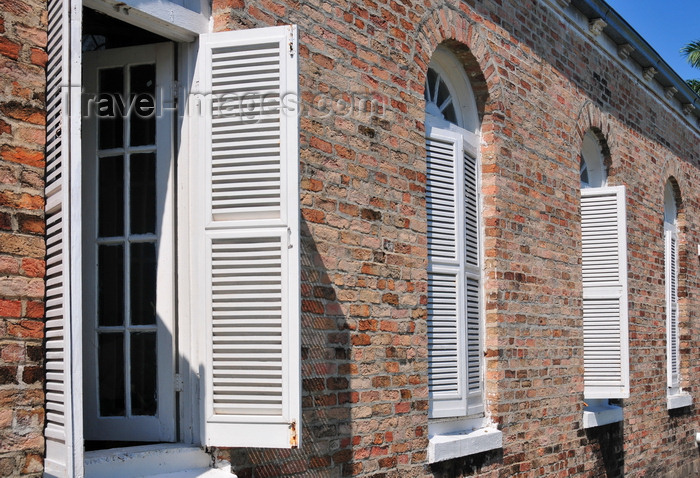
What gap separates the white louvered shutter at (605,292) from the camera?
8797 millimetres

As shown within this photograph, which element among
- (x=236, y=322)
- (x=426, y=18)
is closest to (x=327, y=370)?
(x=236, y=322)

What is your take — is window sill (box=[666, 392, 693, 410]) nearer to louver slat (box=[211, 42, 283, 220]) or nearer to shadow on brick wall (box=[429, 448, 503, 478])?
shadow on brick wall (box=[429, 448, 503, 478])

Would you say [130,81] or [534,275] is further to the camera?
[534,275]

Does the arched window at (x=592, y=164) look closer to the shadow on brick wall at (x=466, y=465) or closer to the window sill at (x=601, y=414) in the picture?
the window sill at (x=601, y=414)

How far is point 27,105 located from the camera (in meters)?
3.51

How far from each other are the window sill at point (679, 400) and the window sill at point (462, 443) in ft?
16.8

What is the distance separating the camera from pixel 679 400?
38.0 ft

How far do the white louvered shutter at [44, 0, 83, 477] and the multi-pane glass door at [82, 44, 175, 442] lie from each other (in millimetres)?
1050

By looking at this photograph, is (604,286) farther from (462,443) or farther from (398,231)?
(398,231)

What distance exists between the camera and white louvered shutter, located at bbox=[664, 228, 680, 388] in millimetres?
11781

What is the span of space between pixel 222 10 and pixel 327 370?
1.97 meters

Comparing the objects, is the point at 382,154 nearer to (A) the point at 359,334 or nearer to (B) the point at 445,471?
(A) the point at 359,334

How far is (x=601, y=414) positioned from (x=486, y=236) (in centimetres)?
271

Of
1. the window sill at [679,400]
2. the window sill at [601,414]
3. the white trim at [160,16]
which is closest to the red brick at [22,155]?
the white trim at [160,16]
